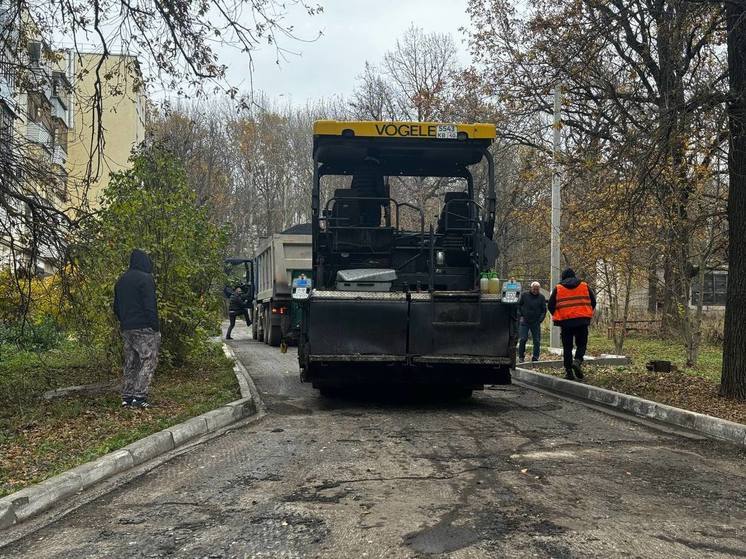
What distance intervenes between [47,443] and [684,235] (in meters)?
10.3

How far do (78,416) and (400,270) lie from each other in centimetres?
418

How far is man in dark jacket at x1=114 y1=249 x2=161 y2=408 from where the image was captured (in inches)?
350

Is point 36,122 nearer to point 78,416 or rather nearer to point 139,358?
point 139,358

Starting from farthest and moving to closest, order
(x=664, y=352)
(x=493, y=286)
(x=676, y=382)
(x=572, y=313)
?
(x=664, y=352) → (x=572, y=313) → (x=676, y=382) → (x=493, y=286)

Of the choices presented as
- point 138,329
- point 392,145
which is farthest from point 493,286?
point 138,329

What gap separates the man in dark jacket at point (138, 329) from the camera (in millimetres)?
8891

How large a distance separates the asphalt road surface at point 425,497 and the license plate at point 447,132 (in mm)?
3668

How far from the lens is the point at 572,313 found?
12172mm

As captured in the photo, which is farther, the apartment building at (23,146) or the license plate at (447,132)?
the license plate at (447,132)

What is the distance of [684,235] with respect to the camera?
12844 millimetres

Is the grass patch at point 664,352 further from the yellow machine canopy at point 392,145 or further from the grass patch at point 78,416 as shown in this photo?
the grass patch at point 78,416

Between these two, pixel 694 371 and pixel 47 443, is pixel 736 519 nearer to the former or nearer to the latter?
pixel 47 443

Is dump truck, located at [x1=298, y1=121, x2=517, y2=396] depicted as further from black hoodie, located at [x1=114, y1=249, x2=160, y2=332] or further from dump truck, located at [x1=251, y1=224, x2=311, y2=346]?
dump truck, located at [x1=251, y1=224, x2=311, y2=346]

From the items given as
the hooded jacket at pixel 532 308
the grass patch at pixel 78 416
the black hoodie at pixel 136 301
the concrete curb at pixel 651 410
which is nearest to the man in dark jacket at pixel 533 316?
the hooded jacket at pixel 532 308
